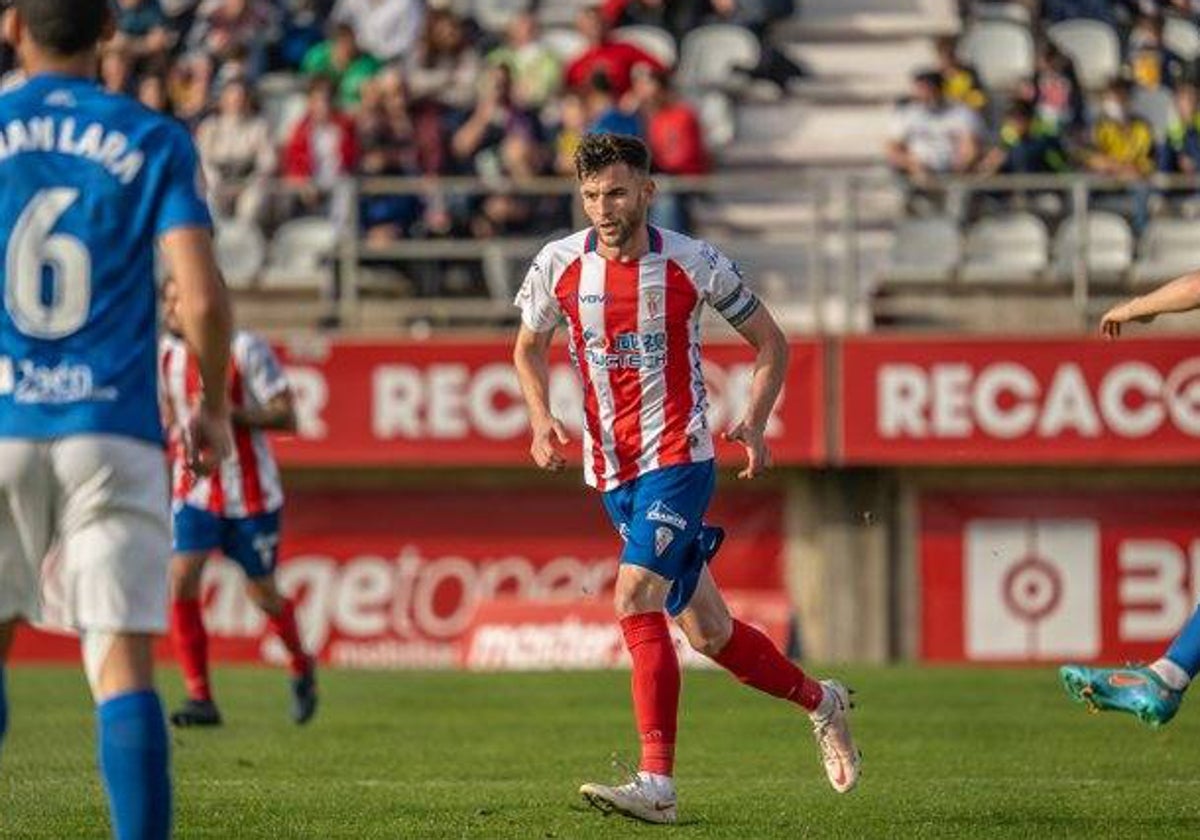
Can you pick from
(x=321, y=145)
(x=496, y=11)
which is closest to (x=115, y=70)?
(x=321, y=145)

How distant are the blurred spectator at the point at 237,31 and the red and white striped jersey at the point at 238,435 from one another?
10880mm

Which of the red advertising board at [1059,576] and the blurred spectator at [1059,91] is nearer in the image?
the red advertising board at [1059,576]

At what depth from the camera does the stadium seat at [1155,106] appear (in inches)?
948

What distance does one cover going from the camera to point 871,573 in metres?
23.2

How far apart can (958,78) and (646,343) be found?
47.5ft

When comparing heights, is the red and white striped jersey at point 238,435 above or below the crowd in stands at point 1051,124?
below

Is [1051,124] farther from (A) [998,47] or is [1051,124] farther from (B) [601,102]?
(B) [601,102]

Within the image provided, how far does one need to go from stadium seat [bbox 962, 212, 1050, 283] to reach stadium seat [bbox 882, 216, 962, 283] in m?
0.18

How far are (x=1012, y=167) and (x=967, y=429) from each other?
2.20 m

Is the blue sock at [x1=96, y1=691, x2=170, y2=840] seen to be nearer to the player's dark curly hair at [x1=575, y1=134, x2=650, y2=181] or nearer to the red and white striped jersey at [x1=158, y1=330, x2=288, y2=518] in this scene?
the player's dark curly hair at [x1=575, y1=134, x2=650, y2=181]

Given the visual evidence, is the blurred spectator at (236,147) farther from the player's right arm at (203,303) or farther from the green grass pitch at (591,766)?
the player's right arm at (203,303)

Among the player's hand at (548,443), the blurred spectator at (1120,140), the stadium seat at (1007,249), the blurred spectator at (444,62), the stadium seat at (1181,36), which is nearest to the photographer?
the player's hand at (548,443)

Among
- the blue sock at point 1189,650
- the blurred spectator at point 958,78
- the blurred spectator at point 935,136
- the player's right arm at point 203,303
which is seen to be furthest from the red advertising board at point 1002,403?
the player's right arm at point 203,303

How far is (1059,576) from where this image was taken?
2309 cm
